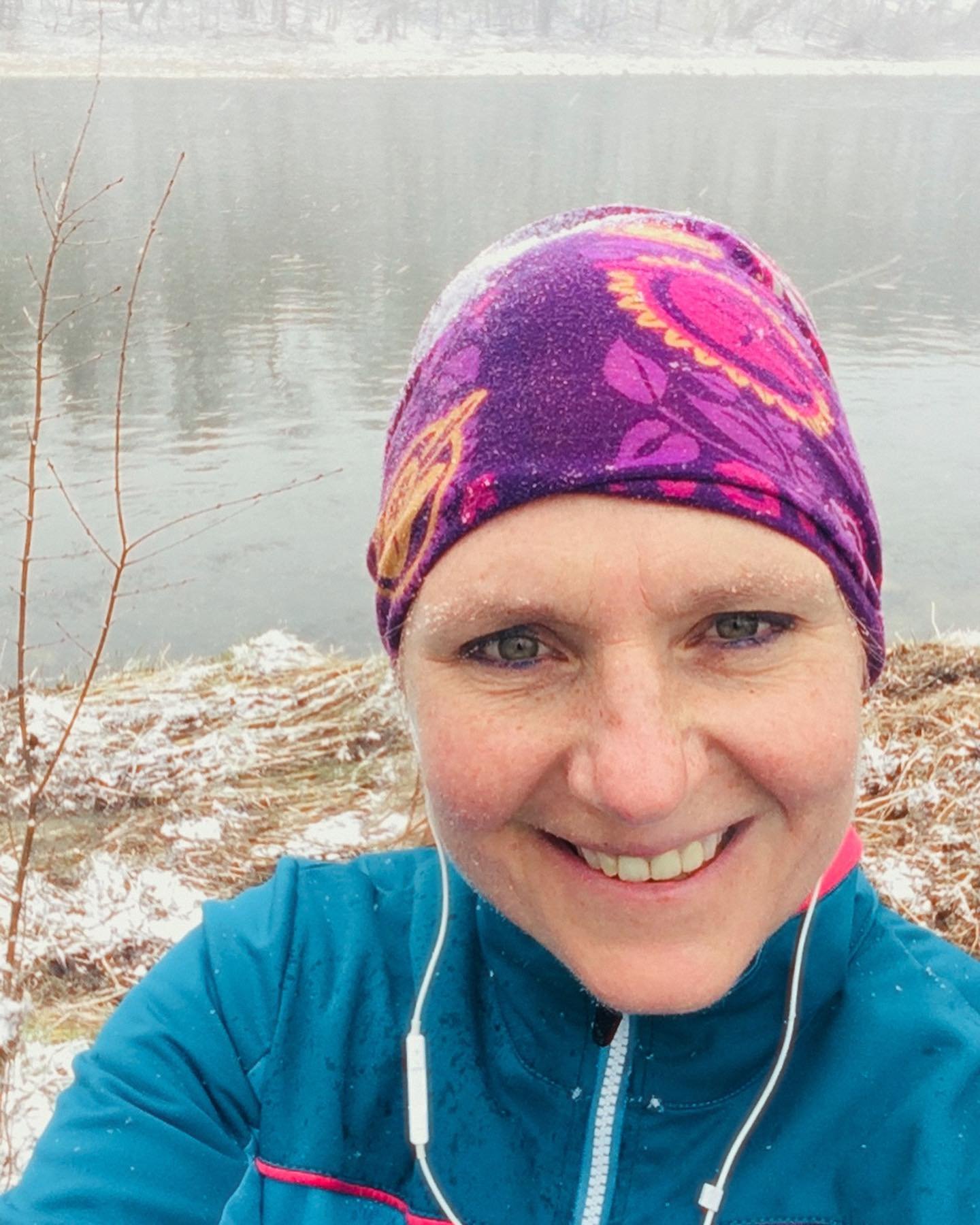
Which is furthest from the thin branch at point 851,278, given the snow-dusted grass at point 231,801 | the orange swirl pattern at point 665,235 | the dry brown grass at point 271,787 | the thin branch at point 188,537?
the orange swirl pattern at point 665,235

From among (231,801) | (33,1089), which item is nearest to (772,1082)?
(33,1089)

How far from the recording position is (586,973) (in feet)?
4.20

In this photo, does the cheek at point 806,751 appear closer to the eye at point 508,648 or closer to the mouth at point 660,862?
the mouth at point 660,862

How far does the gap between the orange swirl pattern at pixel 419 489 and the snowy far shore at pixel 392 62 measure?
2167 inches

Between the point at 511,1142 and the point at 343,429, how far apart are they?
11.0 meters

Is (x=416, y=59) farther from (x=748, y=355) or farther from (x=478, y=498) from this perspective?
(x=478, y=498)

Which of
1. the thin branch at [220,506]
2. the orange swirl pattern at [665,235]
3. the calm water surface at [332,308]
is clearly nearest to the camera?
the orange swirl pattern at [665,235]

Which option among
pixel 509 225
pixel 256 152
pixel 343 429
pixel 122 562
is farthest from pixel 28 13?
pixel 122 562

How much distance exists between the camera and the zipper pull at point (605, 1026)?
142cm

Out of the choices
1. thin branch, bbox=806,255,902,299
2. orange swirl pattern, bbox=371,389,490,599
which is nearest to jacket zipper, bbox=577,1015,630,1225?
orange swirl pattern, bbox=371,389,490,599

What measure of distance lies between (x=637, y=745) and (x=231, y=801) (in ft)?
12.5

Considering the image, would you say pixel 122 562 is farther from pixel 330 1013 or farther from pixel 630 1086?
pixel 630 1086

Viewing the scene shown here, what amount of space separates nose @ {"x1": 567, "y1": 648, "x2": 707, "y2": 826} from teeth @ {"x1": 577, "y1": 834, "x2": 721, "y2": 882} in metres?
0.08

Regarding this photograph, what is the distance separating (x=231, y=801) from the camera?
4.71 meters
